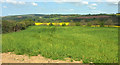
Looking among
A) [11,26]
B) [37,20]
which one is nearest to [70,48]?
[11,26]

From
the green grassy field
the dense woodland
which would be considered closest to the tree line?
the dense woodland

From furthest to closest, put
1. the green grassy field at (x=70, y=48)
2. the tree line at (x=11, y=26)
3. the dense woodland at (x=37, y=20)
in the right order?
the dense woodland at (x=37, y=20) → the tree line at (x=11, y=26) → the green grassy field at (x=70, y=48)

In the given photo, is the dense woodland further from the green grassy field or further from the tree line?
the green grassy field

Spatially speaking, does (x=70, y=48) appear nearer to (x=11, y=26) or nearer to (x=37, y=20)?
(x=11, y=26)

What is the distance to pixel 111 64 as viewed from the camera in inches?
206

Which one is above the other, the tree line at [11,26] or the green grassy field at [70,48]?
the tree line at [11,26]

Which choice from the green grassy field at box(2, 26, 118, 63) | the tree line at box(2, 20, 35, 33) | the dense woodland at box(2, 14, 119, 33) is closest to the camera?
the green grassy field at box(2, 26, 118, 63)

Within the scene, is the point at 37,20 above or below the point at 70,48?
above

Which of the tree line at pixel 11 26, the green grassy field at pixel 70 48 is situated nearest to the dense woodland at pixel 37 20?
the tree line at pixel 11 26

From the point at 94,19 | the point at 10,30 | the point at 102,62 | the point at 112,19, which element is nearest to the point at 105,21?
the point at 112,19

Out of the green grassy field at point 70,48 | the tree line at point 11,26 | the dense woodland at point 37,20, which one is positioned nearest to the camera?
the green grassy field at point 70,48

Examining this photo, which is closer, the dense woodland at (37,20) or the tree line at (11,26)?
the tree line at (11,26)

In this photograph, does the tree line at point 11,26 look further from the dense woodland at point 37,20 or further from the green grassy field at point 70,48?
the green grassy field at point 70,48

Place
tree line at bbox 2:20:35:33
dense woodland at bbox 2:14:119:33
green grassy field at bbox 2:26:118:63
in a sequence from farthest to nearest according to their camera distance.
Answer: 1. dense woodland at bbox 2:14:119:33
2. tree line at bbox 2:20:35:33
3. green grassy field at bbox 2:26:118:63
